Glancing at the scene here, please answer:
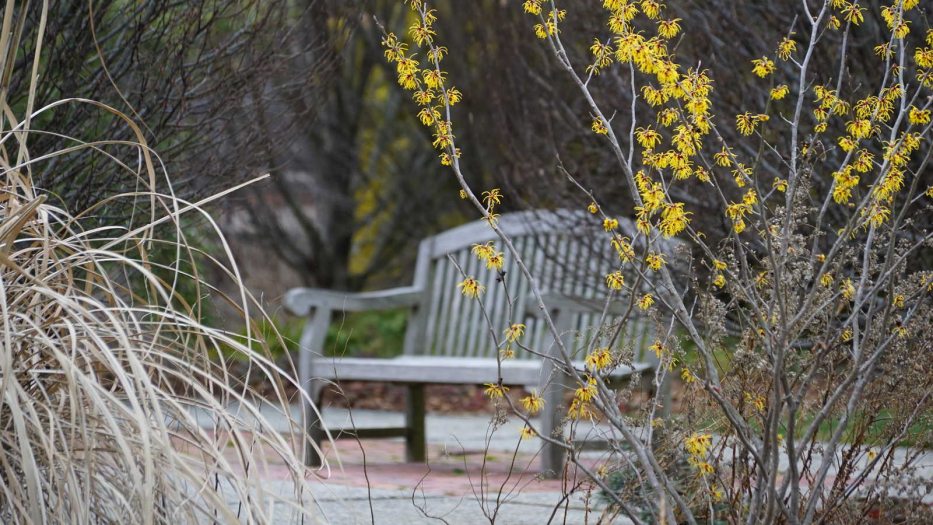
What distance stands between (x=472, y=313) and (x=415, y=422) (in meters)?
0.67

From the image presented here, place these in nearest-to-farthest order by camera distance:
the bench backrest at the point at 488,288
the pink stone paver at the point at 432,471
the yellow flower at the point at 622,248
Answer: the yellow flower at the point at 622,248 → the pink stone paver at the point at 432,471 → the bench backrest at the point at 488,288

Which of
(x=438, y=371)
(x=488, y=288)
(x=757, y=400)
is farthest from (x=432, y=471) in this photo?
(x=757, y=400)

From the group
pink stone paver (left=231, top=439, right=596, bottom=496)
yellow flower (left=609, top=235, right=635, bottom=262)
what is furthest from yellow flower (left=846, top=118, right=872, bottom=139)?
pink stone paver (left=231, top=439, right=596, bottom=496)

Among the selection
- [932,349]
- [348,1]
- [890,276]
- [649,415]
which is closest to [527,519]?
[649,415]

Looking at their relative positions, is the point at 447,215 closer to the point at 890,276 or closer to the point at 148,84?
the point at 148,84

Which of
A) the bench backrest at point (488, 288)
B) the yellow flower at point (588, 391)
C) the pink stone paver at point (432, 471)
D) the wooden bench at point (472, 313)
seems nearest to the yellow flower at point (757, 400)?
the yellow flower at point (588, 391)

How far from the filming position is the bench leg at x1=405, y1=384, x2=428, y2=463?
5746mm

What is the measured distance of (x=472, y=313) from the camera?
6105 millimetres

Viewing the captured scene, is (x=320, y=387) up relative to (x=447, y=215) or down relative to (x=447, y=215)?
down

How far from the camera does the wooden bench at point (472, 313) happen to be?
5.10m

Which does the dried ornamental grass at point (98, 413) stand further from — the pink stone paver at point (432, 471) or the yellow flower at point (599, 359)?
the pink stone paver at point (432, 471)

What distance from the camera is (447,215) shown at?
10.8 m

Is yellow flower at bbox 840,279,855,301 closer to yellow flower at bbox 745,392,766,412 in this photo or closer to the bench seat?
yellow flower at bbox 745,392,766,412

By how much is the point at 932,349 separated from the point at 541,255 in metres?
3.49
